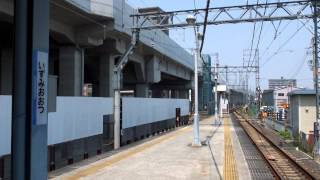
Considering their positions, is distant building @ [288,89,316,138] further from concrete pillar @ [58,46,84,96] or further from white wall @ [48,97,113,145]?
white wall @ [48,97,113,145]

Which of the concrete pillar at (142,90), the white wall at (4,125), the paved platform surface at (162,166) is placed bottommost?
the paved platform surface at (162,166)

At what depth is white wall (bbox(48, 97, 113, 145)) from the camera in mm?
15008

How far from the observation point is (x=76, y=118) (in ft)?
55.7

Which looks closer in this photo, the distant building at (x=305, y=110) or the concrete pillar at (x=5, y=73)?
the concrete pillar at (x=5, y=73)

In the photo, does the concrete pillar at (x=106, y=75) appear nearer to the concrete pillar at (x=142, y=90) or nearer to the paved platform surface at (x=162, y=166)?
the concrete pillar at (x=142, y=90)

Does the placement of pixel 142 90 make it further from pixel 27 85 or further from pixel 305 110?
pixel 27 85

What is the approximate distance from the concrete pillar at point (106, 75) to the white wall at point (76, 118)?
1438cm

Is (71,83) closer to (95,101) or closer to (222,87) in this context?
(95,101)

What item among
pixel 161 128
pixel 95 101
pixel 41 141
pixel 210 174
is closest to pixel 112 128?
pixel 95 101

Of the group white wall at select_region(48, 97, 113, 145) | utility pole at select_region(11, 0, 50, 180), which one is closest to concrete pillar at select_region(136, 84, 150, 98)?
white wall at select_region(48, 97, 113, 145)

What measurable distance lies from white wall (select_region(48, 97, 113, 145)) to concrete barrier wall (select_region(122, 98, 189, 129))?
13.2ft

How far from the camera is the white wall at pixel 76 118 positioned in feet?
49.2

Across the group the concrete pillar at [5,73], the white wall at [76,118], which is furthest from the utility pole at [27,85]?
the concrete pillar at [5,73]

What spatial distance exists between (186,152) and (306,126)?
1358 centimetres
